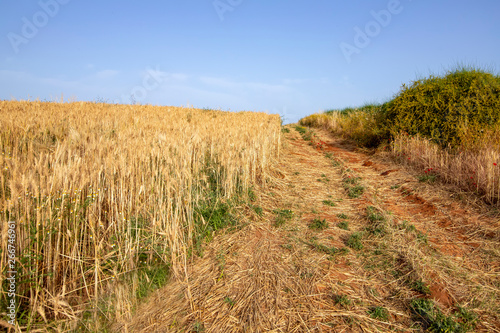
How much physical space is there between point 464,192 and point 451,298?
10.6 feet

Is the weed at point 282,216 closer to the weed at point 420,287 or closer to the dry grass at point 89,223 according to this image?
the dry grass at point 89,223

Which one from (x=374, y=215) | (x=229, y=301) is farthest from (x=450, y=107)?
(x=229, y=301)

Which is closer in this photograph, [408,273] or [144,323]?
[144,323]

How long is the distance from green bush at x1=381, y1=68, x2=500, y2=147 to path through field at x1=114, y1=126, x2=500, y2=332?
3.32 metres

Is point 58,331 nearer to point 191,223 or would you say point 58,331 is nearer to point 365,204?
point 191,223

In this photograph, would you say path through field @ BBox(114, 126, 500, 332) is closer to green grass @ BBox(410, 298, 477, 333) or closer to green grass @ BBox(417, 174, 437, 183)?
green grass @ BBox(410, 298, 477, 333)

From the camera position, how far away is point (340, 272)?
309 cm

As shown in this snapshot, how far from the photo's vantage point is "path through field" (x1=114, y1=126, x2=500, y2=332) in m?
2.46

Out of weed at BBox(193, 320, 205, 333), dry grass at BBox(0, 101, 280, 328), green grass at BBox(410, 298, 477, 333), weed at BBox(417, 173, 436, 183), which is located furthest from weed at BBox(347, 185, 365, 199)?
weed at BBox(193, 320, 205, 333)

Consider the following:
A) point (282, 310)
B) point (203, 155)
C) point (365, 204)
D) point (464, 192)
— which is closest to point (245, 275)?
point (282, 310)

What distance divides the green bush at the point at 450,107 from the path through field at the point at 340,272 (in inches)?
131

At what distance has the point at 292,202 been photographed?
194 inches

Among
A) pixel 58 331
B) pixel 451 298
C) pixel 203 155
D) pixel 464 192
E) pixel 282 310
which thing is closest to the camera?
pixel 58 331

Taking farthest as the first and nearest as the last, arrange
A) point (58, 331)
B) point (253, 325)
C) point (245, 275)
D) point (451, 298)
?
point (245, 275) < point (451, 298) < point (253, 325) < point (58, 331)
